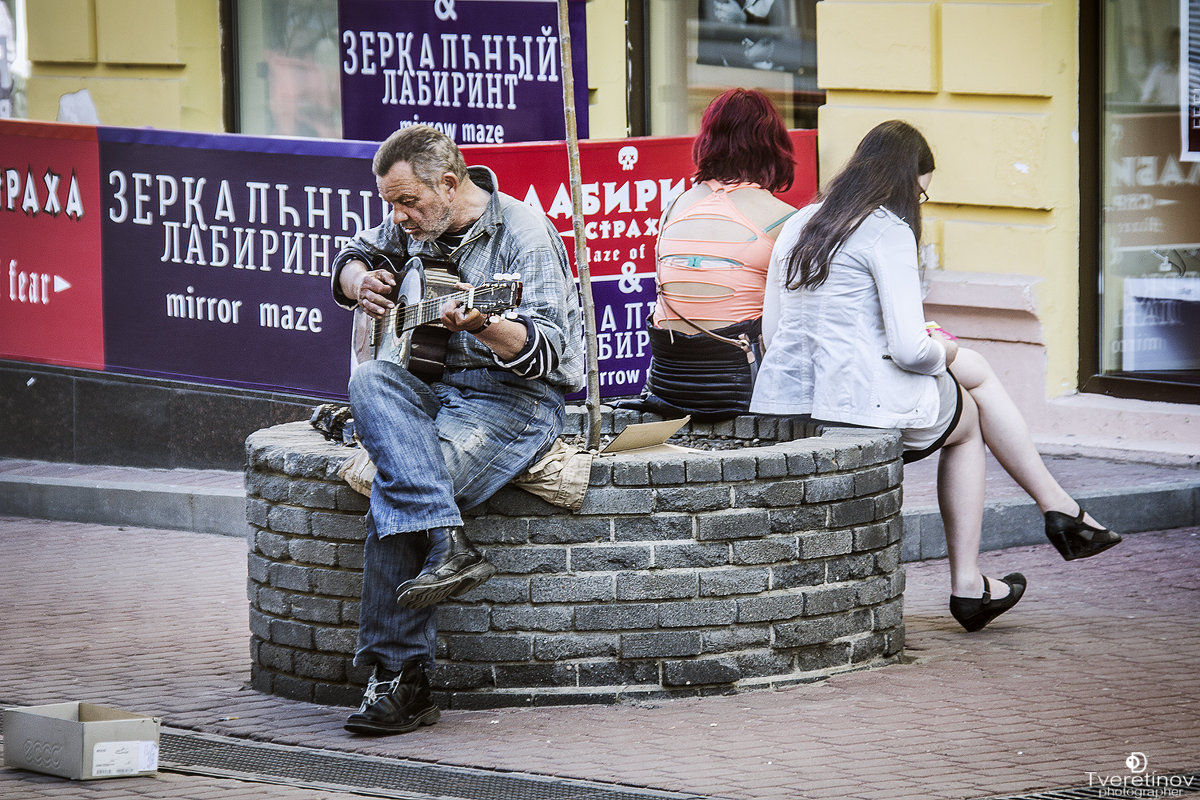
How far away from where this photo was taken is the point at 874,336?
20.0ft

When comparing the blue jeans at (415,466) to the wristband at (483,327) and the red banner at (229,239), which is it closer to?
the wristband at (483,327)

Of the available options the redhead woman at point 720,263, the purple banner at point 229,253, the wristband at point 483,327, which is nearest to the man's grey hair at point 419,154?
the wristband at point 483,327

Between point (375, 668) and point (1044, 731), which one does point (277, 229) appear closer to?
point (375, 668)

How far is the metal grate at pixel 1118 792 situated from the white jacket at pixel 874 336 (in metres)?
1.73

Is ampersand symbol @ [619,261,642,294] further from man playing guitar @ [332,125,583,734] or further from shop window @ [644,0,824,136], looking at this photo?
shop window @ [644,0,824,136]

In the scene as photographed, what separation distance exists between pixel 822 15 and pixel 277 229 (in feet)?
10.5

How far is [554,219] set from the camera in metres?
8.09

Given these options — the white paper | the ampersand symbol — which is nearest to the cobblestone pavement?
the white paper

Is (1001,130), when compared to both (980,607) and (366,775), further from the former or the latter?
(366,775)

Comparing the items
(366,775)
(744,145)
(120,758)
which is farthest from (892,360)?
(120,758)

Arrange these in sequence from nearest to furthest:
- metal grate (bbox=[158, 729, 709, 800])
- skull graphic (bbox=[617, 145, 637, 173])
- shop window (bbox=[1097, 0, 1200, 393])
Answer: metal grate (bbox=[158, 729, 709, 800]) < skull graphic (bbox=[617, 145, 637, 173]) < shop window (bbox=[1097, 0, 1200, 393])

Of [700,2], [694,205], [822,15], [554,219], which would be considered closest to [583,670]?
[694,205]

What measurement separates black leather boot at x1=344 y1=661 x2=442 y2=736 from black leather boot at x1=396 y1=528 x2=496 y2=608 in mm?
253

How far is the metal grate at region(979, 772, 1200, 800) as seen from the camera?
14.9 feet
